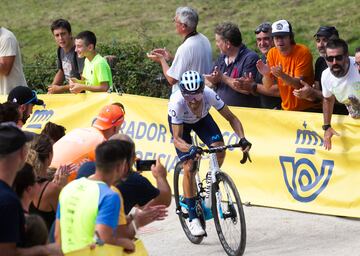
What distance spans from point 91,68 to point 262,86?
2.28 m

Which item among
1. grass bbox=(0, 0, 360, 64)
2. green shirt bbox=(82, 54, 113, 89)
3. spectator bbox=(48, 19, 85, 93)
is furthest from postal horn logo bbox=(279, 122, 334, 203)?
grass bbox=(0, 0, 360, 64)

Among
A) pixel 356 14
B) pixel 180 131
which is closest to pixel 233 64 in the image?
pixel 180 131

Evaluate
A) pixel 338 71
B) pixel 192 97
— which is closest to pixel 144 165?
pixel 192 97

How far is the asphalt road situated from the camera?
994cm

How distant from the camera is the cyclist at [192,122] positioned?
9.77m

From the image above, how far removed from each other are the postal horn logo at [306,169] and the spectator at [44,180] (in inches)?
159

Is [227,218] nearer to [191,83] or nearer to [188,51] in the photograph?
[191,83]

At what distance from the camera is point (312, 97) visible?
11.2 meters

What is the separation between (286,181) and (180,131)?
5.79ft

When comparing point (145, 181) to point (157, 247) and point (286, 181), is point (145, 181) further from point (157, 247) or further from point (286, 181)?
point (286, 181)

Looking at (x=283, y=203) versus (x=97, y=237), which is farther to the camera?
(x=283, y=203)

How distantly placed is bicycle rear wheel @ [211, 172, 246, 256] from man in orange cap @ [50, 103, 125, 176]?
144 cm

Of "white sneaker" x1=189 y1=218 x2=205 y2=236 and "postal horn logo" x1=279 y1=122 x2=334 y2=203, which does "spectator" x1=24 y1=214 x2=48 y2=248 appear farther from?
"postal horn logo" x1=279 y1=122 x2=334 y2=203

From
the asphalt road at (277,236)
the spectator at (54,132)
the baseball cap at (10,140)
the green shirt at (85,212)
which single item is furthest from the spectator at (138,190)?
the asphalt road at (277,236)
